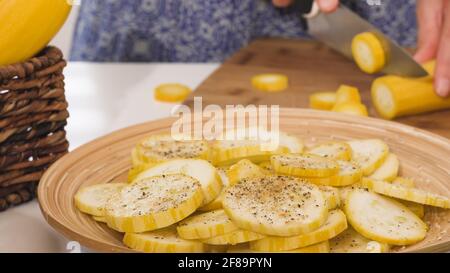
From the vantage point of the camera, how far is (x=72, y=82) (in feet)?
5.91

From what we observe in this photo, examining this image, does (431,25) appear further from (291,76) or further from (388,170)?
(388,170)

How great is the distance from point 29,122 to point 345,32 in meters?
0.95

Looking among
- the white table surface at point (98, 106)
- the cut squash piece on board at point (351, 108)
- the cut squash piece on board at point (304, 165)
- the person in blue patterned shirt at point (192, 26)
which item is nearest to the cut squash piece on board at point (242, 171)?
the cut squash piece on board at point (304, 165)

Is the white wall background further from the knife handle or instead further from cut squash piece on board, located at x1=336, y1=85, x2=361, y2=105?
cut squash piece on board, located at x1=336, y1=85, x2=361, y2=105

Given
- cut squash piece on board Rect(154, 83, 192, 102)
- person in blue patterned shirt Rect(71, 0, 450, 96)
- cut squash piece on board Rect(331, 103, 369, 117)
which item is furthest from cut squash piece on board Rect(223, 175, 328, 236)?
person in blue patterned shirt Rect(71, 0, 450, 96)

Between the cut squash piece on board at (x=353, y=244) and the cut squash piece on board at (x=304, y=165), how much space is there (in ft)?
0.27

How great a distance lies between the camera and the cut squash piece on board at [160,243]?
892 mm

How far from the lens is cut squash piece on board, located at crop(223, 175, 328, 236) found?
0.86 m

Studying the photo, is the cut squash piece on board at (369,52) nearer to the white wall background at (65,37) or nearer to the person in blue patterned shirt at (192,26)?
the person in blue patterned shirt at (192,26)

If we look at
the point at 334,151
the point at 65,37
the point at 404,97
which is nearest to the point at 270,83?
the point at 404,97

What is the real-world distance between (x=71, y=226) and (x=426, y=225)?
0.46m

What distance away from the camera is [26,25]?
1.06 meters
